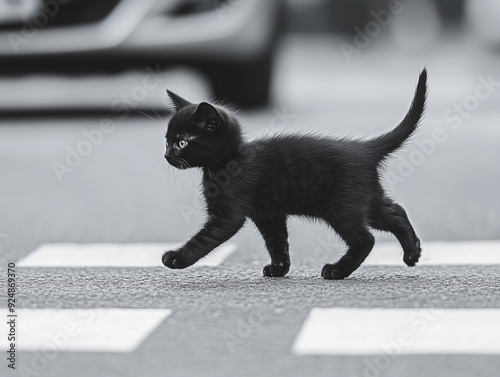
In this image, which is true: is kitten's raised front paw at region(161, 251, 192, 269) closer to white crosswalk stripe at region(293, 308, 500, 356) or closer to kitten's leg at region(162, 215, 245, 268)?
kitten's leg at region(162, 215, 245, 268)

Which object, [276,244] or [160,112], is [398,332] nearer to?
[276,244]

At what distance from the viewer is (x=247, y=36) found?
37.5 feet

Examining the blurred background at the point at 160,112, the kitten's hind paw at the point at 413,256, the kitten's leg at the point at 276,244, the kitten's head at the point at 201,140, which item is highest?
the kitten's head at the point at 201,140

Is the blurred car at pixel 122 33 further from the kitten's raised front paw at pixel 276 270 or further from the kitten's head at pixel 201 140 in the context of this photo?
the kitten's raised front paw at pixel 276 270

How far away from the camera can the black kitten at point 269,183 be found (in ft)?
17.5

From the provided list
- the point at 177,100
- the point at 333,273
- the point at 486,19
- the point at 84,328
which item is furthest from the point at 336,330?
the point at 486,19

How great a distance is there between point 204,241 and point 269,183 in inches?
13.8

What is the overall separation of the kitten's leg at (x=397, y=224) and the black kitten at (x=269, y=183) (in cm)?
5

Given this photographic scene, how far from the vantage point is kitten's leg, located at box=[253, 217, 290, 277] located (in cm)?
543

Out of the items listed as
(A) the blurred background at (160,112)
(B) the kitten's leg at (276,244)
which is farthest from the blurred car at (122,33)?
(B) the kitten's leg at (276,244)

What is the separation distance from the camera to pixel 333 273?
531 centimetres

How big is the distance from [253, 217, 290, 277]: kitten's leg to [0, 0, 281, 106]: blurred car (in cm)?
563

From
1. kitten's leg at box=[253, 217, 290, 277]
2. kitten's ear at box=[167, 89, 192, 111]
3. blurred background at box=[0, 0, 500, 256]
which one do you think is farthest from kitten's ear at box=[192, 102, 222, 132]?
blurred background at box=[0, 0, 500, 256]

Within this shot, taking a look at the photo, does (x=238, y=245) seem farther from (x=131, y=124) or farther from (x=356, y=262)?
(x=131, y=124)
